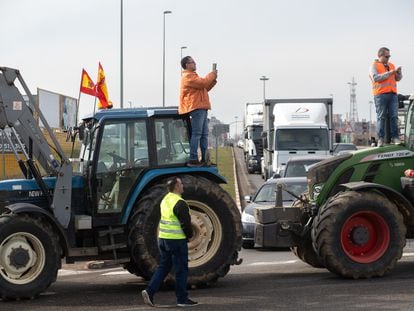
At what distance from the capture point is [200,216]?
12.1 m

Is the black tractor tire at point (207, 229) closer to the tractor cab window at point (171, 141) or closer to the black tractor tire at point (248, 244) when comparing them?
the tractor cab window at point (171, 141)

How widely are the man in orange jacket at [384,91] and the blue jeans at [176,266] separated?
4.60 meters

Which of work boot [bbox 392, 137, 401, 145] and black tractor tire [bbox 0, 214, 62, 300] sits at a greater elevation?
work boot [bbox 392, 137, 401, 145]

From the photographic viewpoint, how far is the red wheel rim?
12.4 m

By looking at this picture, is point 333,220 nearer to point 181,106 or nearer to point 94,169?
point 181,106

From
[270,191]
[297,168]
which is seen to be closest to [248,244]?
[270,191]

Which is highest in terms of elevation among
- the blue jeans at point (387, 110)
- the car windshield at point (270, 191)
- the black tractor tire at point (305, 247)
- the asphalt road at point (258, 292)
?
the blue jeans at point (387, 110)

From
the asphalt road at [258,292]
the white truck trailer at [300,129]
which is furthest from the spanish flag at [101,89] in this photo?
the asphalt road at [258,292]

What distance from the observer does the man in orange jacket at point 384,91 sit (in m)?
13.5

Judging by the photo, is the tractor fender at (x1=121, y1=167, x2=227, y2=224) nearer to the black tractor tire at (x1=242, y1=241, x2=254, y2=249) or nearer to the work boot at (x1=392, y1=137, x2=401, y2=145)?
the work boot at (x1=392, y1=137, x2=401, y2=145)

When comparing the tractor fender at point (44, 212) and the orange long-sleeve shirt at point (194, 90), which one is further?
the orange long-sleeve shirt at point (194, 90)

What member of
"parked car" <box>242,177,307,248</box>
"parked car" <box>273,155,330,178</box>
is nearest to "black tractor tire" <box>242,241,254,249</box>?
"parked car" <box>242,177,307,248</box>

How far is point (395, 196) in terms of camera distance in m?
12.8

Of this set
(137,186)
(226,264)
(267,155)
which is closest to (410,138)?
(226,264)
